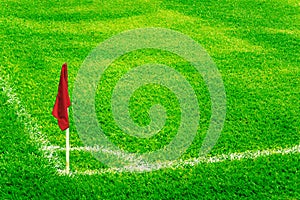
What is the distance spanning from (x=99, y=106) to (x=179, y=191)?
155 cm

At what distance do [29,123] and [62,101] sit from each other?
3.83 feet

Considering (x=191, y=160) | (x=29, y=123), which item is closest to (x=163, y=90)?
(x=191, y=160)

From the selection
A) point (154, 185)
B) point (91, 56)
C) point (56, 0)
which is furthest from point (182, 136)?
point (56, 0)

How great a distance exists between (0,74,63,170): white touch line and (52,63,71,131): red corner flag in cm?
61

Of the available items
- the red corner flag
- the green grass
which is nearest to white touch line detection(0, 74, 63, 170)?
the green grass

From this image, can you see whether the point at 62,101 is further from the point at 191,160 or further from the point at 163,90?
the point at 163,90

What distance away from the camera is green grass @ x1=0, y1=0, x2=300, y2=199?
4176 mm

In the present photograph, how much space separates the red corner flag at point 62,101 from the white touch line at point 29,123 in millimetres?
614

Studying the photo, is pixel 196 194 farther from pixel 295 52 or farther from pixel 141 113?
pixel 295 52

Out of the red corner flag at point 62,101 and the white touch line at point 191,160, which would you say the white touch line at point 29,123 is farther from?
the red corner flag at point 62,101

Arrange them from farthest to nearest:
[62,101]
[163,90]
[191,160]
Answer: [163,90] → [191,160] → [62,101]

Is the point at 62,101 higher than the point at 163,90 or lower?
higher

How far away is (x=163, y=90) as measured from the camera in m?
5.57

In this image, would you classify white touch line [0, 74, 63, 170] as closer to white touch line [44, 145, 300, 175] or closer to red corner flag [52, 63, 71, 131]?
white touch line [44, 145, 300, 175]
